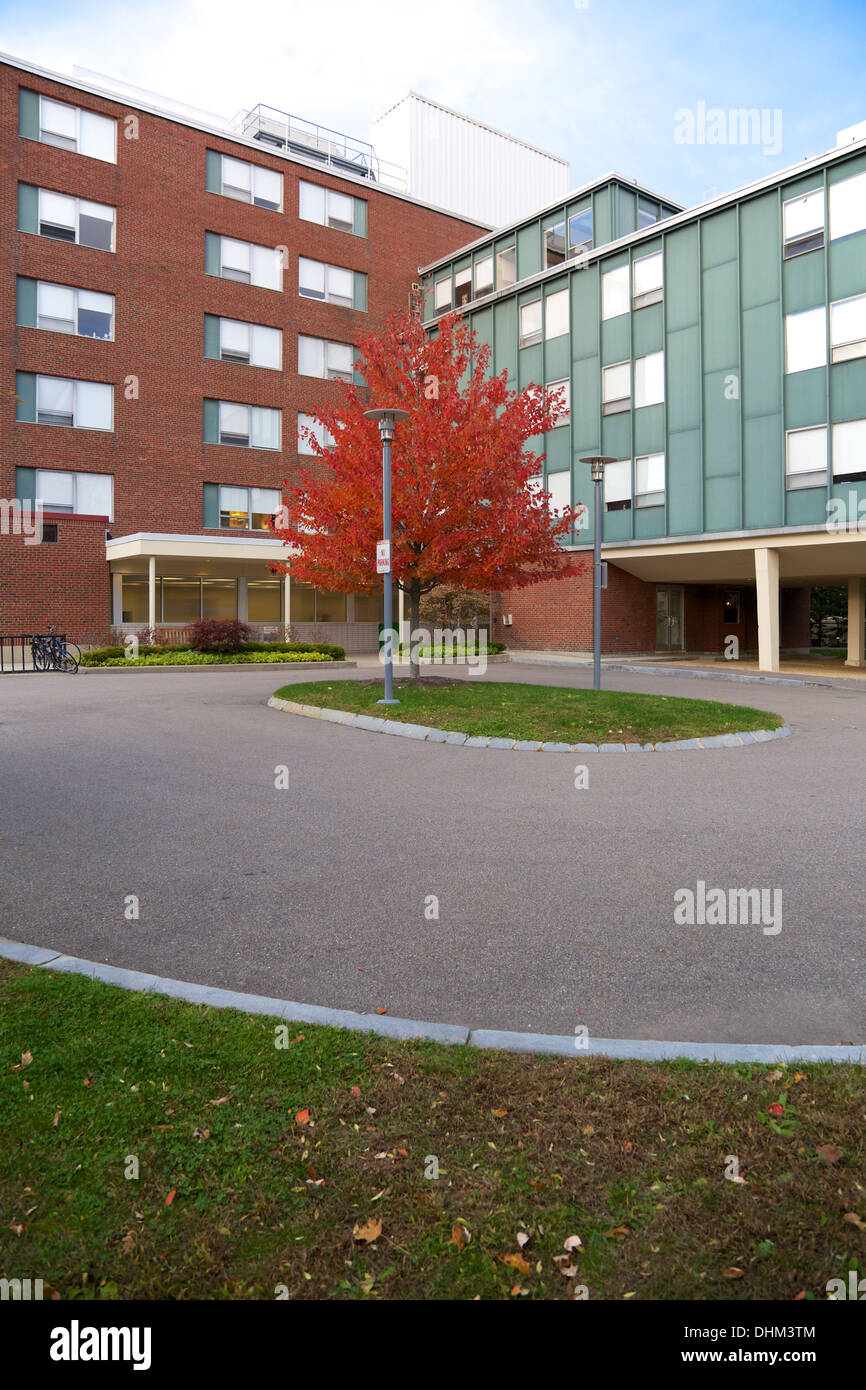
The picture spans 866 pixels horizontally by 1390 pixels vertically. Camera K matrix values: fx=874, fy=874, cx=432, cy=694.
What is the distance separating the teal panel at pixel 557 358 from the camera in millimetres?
29469

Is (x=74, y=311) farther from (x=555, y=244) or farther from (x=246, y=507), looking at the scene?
(x=555, y=244)

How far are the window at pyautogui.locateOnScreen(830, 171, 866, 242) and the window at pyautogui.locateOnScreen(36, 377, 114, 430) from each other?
22.3 metres

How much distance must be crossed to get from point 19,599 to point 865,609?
27543 millimetres

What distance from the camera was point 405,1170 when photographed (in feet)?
8.59

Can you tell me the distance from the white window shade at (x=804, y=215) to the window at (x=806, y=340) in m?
2.01

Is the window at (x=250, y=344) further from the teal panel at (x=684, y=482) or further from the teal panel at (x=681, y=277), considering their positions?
the teal panel at (x=684, y=482)

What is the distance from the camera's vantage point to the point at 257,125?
116 ft

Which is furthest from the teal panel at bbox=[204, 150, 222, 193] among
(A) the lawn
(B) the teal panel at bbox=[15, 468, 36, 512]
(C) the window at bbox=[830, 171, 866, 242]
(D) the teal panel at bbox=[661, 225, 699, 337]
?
(A) the lawn

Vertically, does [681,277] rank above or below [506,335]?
below

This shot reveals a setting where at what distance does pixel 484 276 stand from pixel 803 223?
1550 cm

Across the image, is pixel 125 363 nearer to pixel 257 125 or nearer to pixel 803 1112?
pixel 257 125

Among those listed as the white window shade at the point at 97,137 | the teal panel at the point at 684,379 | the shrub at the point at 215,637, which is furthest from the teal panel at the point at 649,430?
the white window shade at the point at 97,137

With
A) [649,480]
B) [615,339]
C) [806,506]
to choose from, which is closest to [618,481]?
[649,480]

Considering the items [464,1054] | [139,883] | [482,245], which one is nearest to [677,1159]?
[464,1054]
